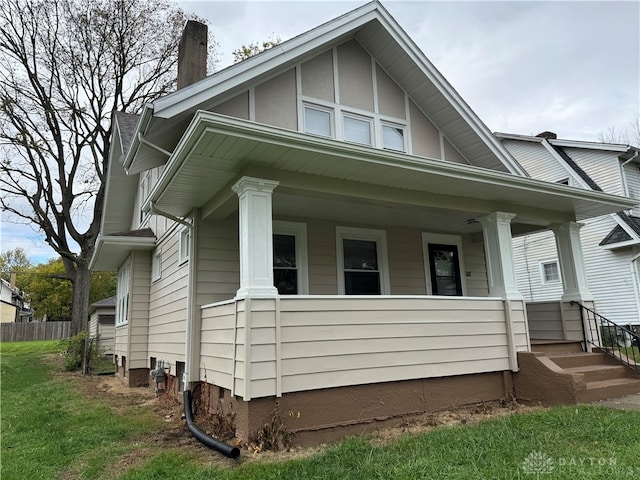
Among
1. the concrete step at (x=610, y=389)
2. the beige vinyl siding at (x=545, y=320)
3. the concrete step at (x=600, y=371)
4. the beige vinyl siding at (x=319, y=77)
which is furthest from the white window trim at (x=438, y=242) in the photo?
the beige vinyl siding at (x=319, y=77)

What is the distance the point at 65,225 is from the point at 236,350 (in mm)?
16838

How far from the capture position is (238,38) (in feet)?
66.2

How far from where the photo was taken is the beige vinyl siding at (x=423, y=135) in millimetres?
7984

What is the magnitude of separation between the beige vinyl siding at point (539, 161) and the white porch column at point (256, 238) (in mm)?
14082

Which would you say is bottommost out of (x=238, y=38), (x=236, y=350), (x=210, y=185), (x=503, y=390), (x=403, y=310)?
(x=503, y=390)

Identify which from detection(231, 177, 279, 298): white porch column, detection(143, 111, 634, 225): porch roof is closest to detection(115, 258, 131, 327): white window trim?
detection(143, 111, 634, 225): porch roof

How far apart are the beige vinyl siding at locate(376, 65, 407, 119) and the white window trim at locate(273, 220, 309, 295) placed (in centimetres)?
256

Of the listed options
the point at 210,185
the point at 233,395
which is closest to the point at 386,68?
the point at 210,185

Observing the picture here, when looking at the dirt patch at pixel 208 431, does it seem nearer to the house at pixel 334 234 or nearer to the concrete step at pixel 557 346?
the house at pixel 334 234

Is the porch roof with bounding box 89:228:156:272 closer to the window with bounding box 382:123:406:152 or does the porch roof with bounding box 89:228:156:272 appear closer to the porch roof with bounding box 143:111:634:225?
the porch roof with bounding box 143:111:634:225

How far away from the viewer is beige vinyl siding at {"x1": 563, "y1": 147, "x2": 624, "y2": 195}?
14602 mm

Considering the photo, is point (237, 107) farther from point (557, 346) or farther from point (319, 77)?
point (557, 346)

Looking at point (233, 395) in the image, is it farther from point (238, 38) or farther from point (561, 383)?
point (238, 38)

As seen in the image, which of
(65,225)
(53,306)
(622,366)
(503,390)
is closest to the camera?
(503,390)
